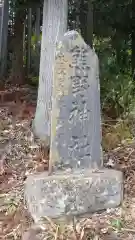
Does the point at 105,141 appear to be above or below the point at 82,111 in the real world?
below

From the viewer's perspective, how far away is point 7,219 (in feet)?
12.5

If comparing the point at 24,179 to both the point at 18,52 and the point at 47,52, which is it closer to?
the point at 47,52

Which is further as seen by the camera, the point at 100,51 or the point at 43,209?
the point at 100,51

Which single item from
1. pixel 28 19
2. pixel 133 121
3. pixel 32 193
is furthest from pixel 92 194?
pixel 28 19

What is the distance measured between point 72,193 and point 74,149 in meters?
0.44

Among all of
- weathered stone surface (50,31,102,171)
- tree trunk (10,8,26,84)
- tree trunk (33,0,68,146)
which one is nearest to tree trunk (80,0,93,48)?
tree trunk (10,8,26,84)

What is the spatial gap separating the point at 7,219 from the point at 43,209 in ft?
1.46

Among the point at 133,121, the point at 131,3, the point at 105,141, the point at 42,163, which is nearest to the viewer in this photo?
the point at 42,163

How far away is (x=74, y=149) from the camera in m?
3.83

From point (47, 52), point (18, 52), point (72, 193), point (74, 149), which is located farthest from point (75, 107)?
point (18, 52)

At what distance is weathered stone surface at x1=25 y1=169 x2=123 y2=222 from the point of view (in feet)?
12.0

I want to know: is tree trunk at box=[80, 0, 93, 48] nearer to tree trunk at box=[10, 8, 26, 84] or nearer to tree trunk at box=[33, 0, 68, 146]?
tree trunk at box=[10, 8, 26, 84]

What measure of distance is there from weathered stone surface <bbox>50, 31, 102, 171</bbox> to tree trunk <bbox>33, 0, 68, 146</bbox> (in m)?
1.36

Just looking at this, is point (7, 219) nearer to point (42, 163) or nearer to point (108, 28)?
point (42, 163)
